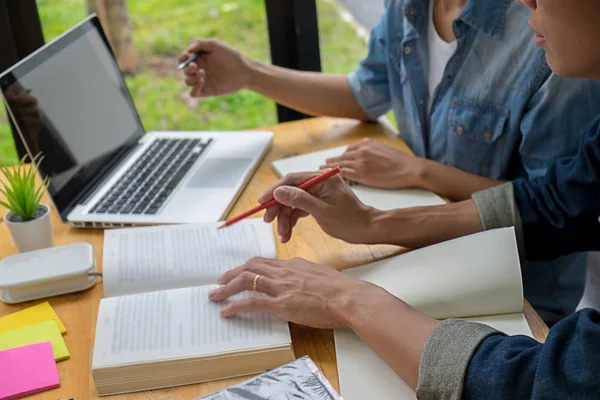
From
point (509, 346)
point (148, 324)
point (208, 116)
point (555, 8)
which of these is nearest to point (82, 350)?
point (148, 324)

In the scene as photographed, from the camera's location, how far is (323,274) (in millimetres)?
1036

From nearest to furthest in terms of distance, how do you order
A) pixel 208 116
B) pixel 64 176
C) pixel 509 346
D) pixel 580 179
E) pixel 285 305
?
pixel 509 346 < pixel 285 305 < pixel 580 179 < pixel 64 176 < pixel 208 116

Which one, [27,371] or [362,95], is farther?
[362,95]

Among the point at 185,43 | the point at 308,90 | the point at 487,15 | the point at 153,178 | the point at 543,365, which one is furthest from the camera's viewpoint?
the point at 185,43

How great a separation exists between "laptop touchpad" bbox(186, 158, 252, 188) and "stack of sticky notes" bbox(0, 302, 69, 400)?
0.40 metres

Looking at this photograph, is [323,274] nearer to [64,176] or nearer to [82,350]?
[82,350]

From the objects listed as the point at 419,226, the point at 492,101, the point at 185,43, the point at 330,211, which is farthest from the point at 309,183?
the point at 185,43

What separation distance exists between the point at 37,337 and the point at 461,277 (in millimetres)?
585

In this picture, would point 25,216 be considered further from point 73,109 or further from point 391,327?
point 391,327

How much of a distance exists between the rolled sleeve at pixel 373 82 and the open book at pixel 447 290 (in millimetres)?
599

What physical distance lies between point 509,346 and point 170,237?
57cm

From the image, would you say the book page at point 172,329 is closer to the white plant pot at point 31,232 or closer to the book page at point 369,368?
the book page at point 369,368

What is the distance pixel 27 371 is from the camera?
0.95 meters

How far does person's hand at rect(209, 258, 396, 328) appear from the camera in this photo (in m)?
0.98
